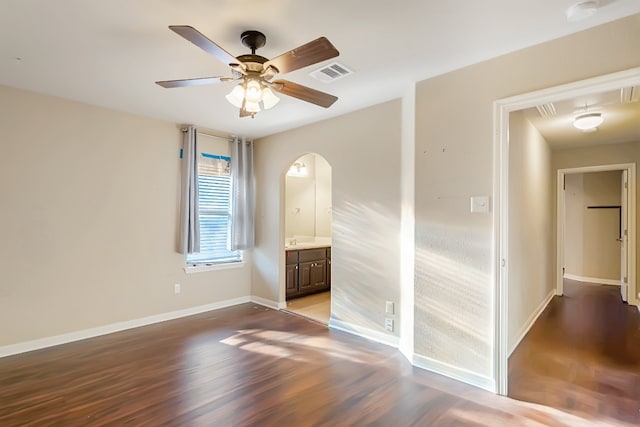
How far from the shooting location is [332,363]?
Result: 301 cm

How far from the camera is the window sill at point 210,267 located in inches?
179

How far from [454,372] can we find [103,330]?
3775 millimetres

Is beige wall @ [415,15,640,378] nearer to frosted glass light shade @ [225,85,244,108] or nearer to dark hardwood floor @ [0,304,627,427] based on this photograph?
dark hardwood floor @ [0,304,627,427]

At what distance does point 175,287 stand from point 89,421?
2313mm

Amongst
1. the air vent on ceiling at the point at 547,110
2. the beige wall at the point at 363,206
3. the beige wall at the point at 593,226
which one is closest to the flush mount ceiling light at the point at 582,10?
the air vent on ceiling at the point at 547,110

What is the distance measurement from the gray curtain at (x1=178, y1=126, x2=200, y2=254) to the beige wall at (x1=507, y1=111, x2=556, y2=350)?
377cm

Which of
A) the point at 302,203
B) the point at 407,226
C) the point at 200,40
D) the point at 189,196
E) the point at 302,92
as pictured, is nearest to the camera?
the point at 200,40

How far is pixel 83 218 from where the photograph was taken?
365 cm

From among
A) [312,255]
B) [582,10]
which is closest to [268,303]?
[312,255]

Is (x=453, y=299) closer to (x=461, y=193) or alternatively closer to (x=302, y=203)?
(x=461, y=193)

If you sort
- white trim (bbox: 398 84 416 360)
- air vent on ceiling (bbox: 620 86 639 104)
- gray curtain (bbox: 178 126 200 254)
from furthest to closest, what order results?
gray curtain (bbox: 178 126 200 254), white trim (bbox: 398 84 416 360), air vent on ceiling (bbox: 620 86 639 104)

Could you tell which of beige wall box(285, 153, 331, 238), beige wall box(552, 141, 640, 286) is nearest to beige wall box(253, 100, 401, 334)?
beige wall box(285, 153, 331, 238)

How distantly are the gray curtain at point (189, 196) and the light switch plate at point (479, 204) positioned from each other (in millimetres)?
3440

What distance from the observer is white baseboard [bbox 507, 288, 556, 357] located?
3437mm
